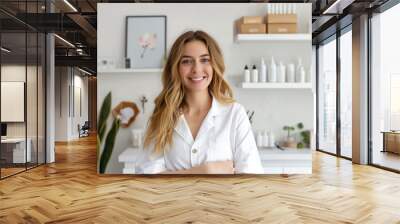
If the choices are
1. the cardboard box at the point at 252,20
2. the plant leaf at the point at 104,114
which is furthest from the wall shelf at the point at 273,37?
the plant leaf at the point at 104,114

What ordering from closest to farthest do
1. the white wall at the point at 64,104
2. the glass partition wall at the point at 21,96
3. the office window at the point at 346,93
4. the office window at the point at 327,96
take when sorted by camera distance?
the glass partition wall at the point at 21,96 < the office window at the point at 346,93 < the office window at the point at 327,96 < the white wall at the point at 64,104

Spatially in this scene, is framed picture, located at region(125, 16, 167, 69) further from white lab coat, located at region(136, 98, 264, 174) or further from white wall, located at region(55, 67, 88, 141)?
white wall, located at region(55, 67, 88, 141)

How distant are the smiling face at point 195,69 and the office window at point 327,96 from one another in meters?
4.77

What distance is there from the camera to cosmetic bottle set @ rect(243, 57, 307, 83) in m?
4.84

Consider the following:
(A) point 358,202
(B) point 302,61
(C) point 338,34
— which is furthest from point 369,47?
(A) point 358,202

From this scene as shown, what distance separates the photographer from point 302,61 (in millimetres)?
4930

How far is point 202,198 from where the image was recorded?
4113 millimetres

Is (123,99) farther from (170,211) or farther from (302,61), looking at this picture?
(302,61)

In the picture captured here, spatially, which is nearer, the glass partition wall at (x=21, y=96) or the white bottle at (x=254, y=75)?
the white bottle at (x=254, y=75)

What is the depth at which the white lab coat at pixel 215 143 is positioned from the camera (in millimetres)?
4164

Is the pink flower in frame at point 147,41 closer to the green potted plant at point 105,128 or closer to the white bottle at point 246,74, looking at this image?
the green potted plant at point 105,128

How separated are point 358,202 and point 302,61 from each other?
6.00 feet

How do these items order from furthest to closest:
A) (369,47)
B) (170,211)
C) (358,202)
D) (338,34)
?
(338,34) < (369,47) < (358,202) < (170,211)

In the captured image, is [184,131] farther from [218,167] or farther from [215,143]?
[218,167]
